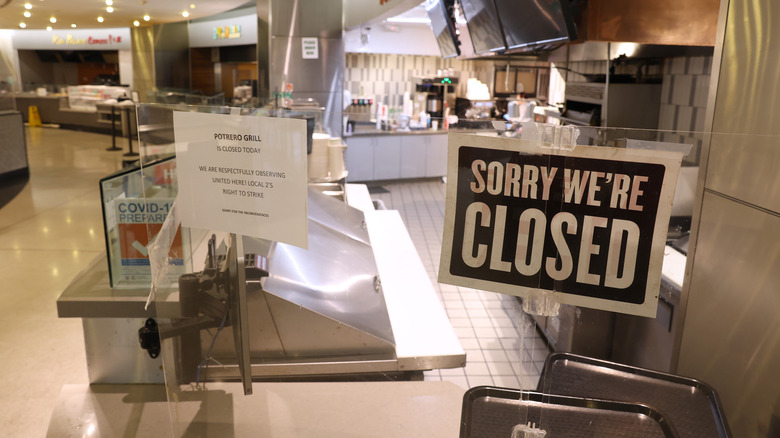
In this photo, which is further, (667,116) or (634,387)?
(667,116)

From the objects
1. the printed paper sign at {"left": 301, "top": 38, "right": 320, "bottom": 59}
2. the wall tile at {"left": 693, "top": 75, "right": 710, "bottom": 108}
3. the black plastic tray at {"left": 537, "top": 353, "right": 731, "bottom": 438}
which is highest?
the printed paper sign at {"left": 301, "top": 38, "right": 320, "bottom": 59}

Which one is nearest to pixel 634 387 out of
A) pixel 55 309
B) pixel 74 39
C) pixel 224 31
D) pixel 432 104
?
pixel 55 309

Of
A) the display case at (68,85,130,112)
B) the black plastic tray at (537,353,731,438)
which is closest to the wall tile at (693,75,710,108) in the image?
the black plastic tray at (537,353,731,438)

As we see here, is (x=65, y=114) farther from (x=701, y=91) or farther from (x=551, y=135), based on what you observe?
(x=551, y=135)

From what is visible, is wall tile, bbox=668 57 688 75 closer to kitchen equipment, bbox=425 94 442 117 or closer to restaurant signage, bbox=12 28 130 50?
kitchen equipment, bbox=425 94 442 117

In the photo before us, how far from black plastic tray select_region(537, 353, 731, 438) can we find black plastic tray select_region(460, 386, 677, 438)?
10cm

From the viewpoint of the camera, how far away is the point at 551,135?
93 centimetres

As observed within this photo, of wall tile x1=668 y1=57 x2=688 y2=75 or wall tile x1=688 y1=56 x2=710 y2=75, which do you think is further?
wall tile x1=668 y1=57 x2=688 y2=75

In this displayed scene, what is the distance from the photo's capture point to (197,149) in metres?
1.19

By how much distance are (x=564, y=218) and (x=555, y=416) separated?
375 millimetres

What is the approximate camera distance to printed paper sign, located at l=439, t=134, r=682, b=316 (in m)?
0.92

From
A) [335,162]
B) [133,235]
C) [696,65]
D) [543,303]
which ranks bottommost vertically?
[133,235]

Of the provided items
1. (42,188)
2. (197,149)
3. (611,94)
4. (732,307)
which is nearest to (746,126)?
(732,307)

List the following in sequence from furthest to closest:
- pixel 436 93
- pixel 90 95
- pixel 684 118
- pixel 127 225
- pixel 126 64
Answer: pixel 126 64 < pixel 90 95 < pixel 436 93 < pixel 684 118 < pixel 127 225
